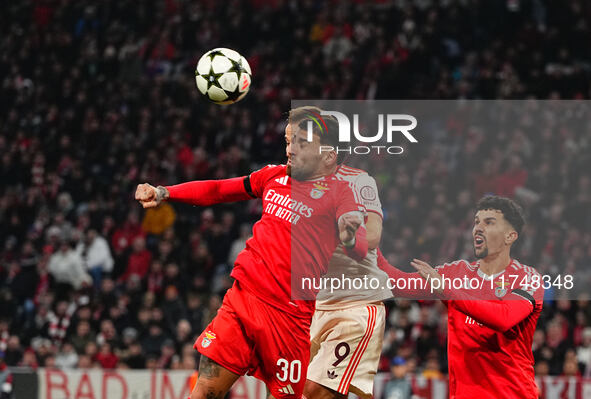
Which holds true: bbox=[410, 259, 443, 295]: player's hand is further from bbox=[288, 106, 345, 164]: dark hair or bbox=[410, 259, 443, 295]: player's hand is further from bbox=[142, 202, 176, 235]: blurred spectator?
bbox=[142, 202, 176, 235]: blurred spectator

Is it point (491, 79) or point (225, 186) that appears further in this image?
point (491, 79)

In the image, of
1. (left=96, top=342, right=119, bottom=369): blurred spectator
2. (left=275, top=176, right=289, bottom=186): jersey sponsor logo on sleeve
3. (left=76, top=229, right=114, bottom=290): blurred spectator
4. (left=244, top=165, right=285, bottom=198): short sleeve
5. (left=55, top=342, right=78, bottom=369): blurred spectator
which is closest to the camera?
(left=275, top=176, right=289, bottom=186): jersey sponsor logo on sleeve

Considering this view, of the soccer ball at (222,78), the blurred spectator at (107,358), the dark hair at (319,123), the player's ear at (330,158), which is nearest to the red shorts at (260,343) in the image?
the player's ear at (330,158)

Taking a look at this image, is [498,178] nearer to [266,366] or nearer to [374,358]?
[374,358]

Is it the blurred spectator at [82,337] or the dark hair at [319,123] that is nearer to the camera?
the dark hair at [319,123]

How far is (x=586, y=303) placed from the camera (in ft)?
40.4

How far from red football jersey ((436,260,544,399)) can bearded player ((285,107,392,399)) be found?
0.91 meters

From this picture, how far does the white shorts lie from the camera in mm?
6934

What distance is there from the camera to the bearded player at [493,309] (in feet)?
18.9

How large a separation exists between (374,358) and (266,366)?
4.50 ft

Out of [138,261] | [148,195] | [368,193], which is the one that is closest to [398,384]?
[368,193]

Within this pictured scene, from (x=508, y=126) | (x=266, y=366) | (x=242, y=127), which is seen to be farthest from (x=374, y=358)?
(x=242, y=127)

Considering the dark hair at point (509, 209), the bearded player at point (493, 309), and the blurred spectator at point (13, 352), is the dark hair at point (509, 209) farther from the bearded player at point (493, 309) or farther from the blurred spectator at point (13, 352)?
the blurred spectator at point (13, 352)

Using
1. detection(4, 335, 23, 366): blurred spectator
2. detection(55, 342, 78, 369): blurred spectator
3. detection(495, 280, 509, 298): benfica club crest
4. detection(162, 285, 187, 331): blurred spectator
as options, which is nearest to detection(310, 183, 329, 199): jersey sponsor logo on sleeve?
detection(495, 280, 509, 298): benfica club crest
